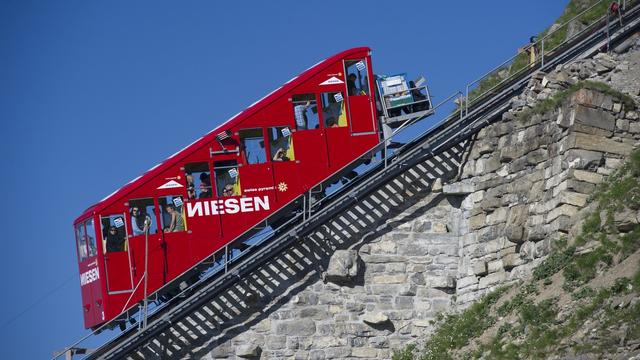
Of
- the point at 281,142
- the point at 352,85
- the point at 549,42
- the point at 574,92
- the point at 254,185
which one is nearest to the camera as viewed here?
the point at 574,92

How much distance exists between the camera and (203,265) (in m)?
37.5

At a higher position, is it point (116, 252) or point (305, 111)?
point (305, 111)

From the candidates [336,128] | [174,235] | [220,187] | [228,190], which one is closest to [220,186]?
[220,187]

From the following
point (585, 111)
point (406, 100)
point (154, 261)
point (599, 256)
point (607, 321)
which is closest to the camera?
point (607, 321)

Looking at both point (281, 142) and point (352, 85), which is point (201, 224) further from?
point (352, 85)

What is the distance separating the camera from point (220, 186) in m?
37.4

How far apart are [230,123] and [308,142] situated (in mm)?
2277

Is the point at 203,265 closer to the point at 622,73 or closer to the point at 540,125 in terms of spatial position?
the point at 540,125

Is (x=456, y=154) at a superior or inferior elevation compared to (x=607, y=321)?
superior

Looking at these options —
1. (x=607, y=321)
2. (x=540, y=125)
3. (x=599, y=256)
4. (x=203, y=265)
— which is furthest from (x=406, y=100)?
(x=607, y=321)

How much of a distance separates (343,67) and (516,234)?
24.4 ft

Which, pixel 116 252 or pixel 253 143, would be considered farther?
pixel 253 143

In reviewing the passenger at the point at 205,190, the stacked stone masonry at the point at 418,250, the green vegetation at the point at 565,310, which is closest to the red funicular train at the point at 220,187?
the passenger at the point at 205,190

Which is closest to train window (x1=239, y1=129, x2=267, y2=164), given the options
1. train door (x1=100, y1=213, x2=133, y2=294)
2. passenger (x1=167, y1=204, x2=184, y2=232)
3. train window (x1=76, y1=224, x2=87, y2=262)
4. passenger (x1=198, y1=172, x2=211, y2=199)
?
passenger (x1=198, y1=172, x2=211, y2=199)
